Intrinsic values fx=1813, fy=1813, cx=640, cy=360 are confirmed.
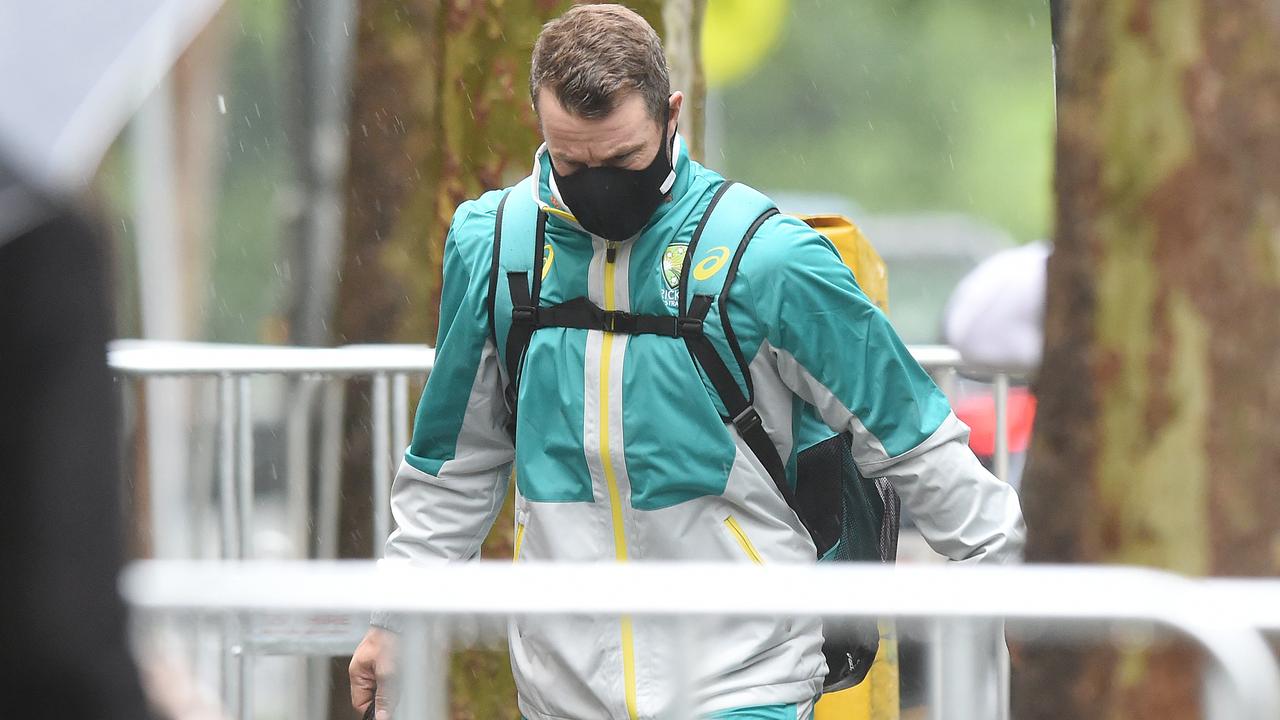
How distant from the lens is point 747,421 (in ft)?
10.6

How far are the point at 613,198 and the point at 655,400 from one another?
374 millimetres

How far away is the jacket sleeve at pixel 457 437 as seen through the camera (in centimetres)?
348

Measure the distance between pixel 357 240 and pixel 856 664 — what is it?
445 centimetres

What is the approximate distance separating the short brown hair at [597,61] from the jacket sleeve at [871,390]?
364 millimetres

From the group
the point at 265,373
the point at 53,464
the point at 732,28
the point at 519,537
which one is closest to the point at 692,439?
the point at 519,537

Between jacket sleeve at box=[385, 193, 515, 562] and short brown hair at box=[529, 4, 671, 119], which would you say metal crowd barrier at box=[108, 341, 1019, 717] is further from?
short brown hair at box=[529, 4, 671, 119]

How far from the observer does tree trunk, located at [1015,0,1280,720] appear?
3.28 meters

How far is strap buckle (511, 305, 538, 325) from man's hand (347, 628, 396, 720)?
0.62 m

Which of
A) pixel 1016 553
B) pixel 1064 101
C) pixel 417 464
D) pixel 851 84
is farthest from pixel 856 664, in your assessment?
pixel 851 84

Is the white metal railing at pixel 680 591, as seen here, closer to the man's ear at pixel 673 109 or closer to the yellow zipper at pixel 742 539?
the yellow zipper at pixel 742 539

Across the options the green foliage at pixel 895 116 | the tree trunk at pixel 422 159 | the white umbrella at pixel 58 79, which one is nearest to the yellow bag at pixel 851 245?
the tree trunk at pixel 422 159

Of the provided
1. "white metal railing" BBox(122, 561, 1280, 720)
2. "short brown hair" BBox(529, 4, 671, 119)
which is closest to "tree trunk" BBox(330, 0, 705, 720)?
"short brown hair" BBox(529, 4, 671, 119)

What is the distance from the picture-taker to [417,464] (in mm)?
3590

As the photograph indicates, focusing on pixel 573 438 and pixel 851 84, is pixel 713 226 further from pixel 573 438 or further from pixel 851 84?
pixel 851 84
